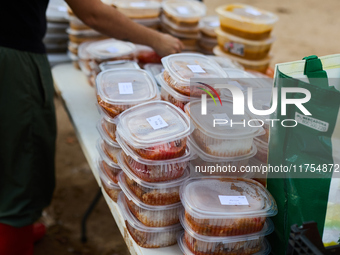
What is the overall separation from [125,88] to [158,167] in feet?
1.37

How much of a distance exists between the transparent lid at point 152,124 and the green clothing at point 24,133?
2.28 feet

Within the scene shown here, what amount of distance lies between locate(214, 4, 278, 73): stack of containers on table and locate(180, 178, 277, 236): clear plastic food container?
128cm

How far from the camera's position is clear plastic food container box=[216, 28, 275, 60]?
2.14 metres

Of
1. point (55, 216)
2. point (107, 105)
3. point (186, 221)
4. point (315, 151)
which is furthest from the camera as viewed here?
point (55, 216)

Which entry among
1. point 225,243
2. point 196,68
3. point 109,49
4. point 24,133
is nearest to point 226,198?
point 225,243

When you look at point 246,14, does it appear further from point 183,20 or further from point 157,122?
point 157,122

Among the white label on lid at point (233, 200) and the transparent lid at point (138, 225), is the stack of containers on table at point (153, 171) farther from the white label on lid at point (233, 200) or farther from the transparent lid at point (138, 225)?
the white label on lid at point (233, 200)

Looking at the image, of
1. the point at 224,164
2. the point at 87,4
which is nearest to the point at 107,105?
the point at 224,164

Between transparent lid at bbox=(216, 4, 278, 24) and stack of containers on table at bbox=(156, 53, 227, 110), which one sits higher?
transparent lid at bbox=(216, 4, 278, 24)

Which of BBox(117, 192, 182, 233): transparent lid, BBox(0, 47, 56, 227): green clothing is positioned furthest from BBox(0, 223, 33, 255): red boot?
BBox(117, 192, 182, 233): transparent lid

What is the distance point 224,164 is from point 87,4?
0.96 meters

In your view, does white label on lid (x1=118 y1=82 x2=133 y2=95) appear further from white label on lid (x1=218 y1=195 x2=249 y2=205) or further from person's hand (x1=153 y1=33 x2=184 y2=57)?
white label on lid (x1=218 y1=195 x2=249 y2=205)

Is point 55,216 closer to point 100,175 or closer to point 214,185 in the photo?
point 100,175

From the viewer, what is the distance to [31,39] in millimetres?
1627
